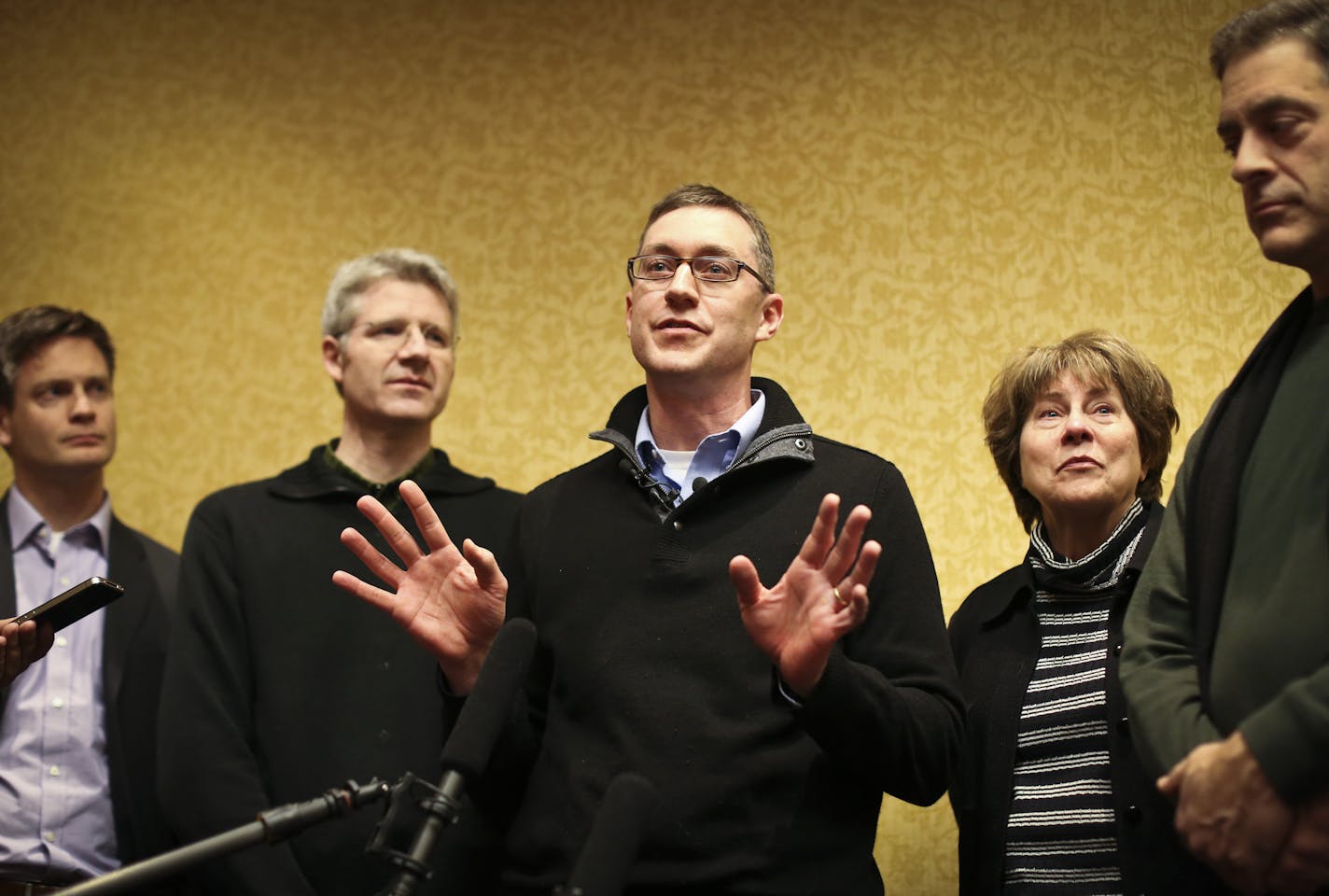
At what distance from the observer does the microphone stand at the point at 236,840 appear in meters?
1.31

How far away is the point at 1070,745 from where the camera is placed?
6.91ft

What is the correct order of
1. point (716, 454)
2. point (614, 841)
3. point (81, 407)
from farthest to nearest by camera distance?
point (81, 407) → point (716, 454) → point (614, 841)

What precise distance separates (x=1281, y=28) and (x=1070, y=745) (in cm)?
105

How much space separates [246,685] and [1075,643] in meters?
1.37

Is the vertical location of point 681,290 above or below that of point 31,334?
below

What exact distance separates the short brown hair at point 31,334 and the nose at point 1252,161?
2.35 metres

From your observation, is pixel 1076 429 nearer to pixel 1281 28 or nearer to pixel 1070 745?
pixel 1070 745

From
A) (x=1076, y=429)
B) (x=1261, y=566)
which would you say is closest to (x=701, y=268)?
(x=1076, y=429)

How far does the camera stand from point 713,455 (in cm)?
208

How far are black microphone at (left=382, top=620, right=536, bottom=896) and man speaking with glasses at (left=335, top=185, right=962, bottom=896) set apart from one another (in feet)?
0.91

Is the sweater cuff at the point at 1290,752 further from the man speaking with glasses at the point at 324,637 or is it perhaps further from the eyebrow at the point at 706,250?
the man speaking with glasses at the point at 324,637

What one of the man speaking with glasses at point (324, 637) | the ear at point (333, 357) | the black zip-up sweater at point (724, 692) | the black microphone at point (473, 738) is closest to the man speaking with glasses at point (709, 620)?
the black zip-up sweater at point (724, 692)

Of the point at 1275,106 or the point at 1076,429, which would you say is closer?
the point at 1275,106

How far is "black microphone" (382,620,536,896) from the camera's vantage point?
51.6 inches
